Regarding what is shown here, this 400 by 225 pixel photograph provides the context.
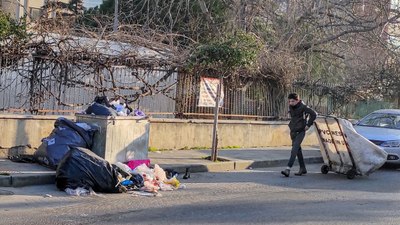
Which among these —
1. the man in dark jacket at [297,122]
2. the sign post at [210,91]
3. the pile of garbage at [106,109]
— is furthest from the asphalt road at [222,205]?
the sign post at [210,91]

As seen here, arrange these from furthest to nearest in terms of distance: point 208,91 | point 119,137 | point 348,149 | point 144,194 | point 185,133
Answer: point 185,133
point 208,91
point 348,149
point 119,137
point 144,194

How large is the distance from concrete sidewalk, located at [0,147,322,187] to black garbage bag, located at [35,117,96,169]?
0.22m

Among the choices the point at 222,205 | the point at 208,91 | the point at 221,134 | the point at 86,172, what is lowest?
the point at 222,205

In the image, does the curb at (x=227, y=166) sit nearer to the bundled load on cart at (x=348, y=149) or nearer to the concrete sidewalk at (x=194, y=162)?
the concrete sidewalk at (x=194, y=162)

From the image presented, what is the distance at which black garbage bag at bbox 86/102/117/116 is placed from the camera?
10.3 m

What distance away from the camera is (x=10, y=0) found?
12.8 m

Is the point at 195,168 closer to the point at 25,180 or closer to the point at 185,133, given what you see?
the point at 185,133

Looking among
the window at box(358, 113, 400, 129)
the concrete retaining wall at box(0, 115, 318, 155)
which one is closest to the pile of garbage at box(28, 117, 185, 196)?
the concrete retaining wall at box(0, 115, 318, 155)

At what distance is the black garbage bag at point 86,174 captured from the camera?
835cm

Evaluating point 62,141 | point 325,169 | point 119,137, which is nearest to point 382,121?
point 325,169

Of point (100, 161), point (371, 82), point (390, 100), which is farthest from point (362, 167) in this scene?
point (390, 100)

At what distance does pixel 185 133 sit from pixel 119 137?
3953 mm

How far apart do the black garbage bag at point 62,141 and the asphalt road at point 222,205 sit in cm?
96

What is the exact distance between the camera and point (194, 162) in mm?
11750
